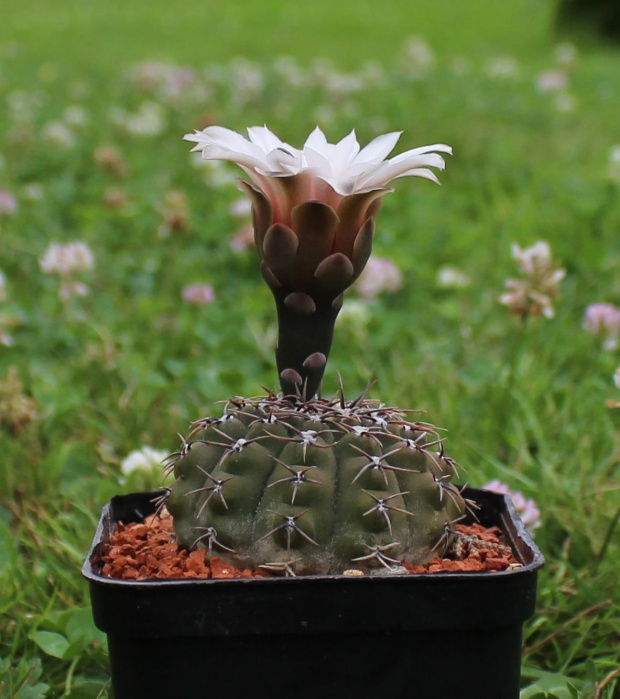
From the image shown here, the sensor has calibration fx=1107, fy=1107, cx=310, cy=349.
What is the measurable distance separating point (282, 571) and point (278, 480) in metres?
0.10

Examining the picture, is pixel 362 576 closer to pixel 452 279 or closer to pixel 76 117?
pixel 452 279

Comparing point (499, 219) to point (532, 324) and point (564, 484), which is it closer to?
point (532, 324)

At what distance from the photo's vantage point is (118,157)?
4.86 m

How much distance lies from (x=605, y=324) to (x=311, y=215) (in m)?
1.56

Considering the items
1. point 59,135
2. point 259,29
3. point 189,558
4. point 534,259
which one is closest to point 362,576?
point 189,558

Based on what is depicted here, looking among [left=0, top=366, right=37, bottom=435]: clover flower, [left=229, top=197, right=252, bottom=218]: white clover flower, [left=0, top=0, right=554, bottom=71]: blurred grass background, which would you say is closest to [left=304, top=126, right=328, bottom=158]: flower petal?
[left=0, top=366, right=37, bottom=435]: clover flower

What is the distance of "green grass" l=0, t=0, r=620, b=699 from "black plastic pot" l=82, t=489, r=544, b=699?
1.05 feet

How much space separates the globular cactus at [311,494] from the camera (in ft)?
3.98

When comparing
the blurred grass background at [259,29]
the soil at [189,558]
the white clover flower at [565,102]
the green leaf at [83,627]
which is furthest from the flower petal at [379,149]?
the blurred grass background at [259,29]

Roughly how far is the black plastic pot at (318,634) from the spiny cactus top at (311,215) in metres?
0.29

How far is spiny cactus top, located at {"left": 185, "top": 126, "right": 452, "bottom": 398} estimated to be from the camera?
49.5 inches

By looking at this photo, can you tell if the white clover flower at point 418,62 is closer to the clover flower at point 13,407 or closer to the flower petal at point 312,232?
the clover flower at point 13,407

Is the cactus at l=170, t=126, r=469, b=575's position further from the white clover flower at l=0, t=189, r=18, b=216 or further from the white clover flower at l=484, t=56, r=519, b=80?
the white clover flower at l=484, t=56, r=519, b=80

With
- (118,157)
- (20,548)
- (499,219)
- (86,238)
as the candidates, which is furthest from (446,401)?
(118,157)
